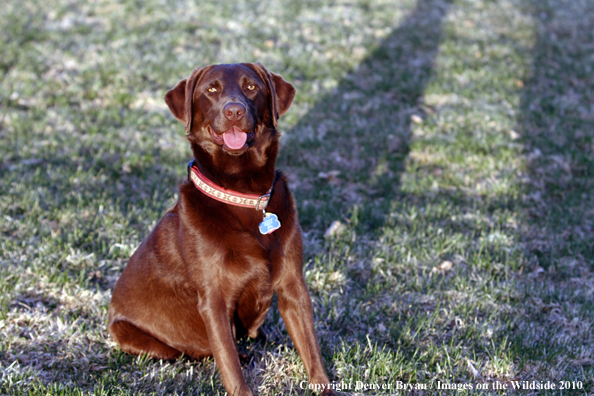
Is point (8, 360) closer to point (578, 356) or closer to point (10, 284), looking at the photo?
point (10, 284)

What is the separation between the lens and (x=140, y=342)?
3.65 meters

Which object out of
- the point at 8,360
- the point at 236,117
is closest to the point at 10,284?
the point at 8,360

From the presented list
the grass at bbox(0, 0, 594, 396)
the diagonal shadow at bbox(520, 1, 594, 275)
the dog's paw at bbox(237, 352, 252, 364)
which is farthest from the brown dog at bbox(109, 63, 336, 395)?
the diagonal shadow at bbox(520, 1, 594, 275)

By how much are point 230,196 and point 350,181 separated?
380 centimetres

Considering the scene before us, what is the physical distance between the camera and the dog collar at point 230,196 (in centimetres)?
319

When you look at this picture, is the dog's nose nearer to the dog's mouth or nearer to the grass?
the dog's mouth

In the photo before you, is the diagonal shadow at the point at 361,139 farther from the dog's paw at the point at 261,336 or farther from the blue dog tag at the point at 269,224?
the blue dog tag at the point at 269,224

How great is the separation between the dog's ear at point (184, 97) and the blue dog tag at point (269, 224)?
81cm

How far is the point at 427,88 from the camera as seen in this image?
9.26 meters

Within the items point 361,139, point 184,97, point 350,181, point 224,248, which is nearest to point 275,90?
point 184,97

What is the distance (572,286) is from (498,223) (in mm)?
1140

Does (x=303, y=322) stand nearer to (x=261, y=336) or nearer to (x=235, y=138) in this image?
(x=261, y=336)

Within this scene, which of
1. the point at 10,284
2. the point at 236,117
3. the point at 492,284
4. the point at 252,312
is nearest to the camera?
the point at 236,117

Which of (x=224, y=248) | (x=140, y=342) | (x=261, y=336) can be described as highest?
(x=224, y=248)
